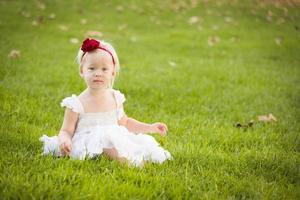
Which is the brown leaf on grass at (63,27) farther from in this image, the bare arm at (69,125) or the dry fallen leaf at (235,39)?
the bare arm at (69,125)

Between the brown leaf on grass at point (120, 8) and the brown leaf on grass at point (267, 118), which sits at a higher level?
the brown leaf on grass at point (120, 8)

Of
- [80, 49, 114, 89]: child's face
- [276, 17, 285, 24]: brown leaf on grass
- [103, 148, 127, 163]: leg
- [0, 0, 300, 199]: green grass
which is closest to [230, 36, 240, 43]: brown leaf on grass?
[0, 0, 300, 199]: green grass

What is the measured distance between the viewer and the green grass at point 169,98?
286 cm

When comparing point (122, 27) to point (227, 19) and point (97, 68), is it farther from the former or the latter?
point (97, 68)

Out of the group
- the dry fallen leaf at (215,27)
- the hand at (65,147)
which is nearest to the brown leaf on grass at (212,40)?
the dry fallen leaf at (215,27)

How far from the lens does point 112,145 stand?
3129 millimetres

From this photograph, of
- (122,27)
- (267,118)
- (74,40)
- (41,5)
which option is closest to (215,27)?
(122,27)

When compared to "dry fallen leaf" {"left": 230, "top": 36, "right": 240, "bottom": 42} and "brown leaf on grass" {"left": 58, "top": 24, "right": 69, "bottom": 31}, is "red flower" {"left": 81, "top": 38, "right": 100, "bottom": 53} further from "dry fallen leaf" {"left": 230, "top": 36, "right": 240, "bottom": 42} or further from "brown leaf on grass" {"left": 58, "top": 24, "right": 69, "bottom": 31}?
"dry fallen leaf" {"left": 230, "top": 36, "right": 240, "bottom": 42}

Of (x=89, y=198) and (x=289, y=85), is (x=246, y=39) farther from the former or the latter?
(x=89, y=198)

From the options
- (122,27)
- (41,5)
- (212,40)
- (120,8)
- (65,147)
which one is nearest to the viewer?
(65,147)

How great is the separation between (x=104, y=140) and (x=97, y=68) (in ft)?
1.75

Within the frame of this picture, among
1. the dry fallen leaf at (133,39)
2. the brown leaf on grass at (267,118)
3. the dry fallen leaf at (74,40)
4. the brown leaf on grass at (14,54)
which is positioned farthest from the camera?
the dry fallen leaf at (133,39)

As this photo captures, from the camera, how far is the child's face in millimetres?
3262

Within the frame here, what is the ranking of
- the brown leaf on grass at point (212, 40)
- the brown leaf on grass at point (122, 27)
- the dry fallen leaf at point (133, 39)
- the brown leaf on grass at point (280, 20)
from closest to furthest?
1. the dry fallen leaf at point (133, 39)
2. the brown leaf on grass at point (212, 40)
3. the brown leaf on grass at point (122, 27)
4. the brown leaf on grass at point (280, 20)
